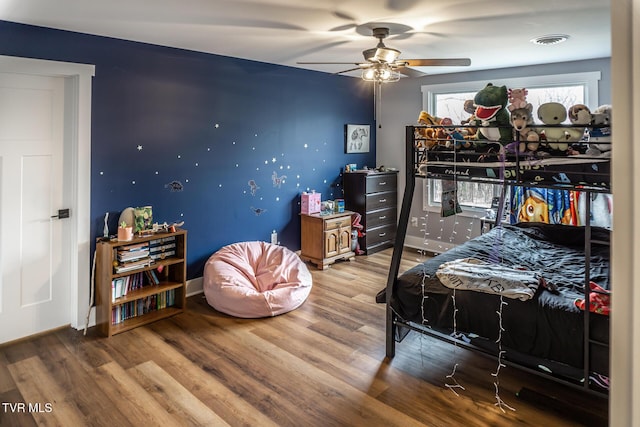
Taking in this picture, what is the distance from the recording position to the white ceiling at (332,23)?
2791 mm

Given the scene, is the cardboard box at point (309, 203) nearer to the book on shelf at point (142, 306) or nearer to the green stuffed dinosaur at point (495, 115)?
the book on shelf at point (142, 306)

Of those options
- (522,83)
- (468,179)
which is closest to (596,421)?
(468,179)

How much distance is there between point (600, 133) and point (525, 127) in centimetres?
36

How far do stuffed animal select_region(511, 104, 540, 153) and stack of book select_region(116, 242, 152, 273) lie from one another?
3003mm

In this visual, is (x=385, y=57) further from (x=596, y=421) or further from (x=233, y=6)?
(x=596, y=421)

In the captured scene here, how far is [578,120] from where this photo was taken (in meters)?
2.27

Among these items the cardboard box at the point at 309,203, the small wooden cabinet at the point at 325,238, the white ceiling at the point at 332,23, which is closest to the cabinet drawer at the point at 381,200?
the small wooden cabinet at the point at 325,238

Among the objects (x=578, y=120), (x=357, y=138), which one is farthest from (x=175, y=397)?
(x=357, y=138)

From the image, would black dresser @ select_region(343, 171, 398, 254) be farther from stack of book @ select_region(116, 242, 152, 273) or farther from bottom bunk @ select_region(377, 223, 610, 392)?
stack of book @ select_region(116, 242, 152, 273)

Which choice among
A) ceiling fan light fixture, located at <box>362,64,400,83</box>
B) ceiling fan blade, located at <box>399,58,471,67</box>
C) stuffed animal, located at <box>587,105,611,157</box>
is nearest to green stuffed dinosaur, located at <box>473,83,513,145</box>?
stuffed animal, located at <box>587,105,611,157</box>

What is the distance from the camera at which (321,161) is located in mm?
5715

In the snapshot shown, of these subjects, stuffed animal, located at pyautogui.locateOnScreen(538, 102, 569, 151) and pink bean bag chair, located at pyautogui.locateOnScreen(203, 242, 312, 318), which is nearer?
stuffed animal, located at pyautogui.locateOnScreen(538, 102, 569, 151)

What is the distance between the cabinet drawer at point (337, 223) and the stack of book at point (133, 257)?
2.17 metres

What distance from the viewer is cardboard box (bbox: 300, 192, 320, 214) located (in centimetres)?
538
